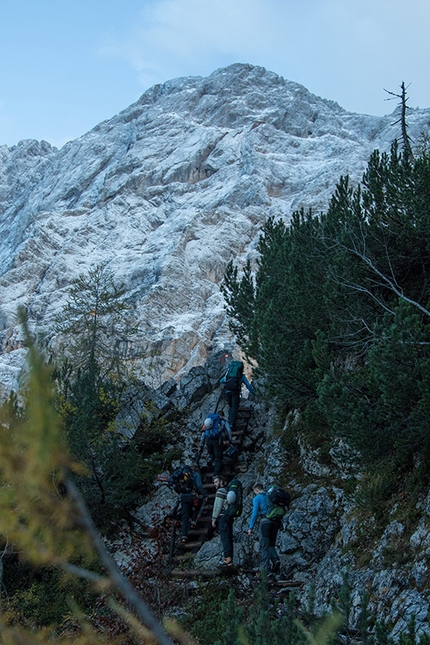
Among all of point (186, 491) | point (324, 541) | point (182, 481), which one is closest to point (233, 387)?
point (182, 481)

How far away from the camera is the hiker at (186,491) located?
994 cm

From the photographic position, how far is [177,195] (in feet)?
220

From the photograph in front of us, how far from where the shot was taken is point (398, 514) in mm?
6934

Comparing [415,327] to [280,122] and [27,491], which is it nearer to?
[27,491]

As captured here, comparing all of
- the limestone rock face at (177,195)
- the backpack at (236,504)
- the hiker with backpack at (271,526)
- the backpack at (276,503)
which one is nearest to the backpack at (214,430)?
the backpack at (236,504)

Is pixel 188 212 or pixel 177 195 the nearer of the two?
pixel 188 212

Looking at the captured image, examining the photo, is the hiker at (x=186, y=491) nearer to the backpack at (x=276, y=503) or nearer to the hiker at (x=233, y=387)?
the backpack at (x=276, y=503)

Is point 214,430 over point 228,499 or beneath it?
over

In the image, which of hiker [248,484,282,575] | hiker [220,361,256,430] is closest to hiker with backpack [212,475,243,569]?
hiker [248,484,282,575]

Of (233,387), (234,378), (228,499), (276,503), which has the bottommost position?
(276,503)

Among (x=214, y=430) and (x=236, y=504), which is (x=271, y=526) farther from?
(x=214, y=430)

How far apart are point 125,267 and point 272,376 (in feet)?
154

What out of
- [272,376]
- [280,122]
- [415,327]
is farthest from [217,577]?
[280,122]

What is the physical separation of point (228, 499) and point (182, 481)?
1549mm
